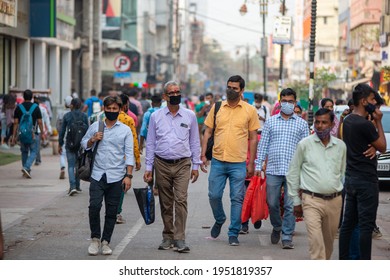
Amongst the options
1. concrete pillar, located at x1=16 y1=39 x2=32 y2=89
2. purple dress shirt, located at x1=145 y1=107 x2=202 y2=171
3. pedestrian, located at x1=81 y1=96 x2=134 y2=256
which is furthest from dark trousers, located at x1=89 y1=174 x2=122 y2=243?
concrete pillar, located at x1=16 y1=39 x2=32 y2=89

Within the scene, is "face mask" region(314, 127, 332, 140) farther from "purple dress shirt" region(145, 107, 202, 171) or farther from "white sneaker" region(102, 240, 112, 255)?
"white sneaker" region(102, 240, 112, 255)

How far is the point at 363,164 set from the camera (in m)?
10.2

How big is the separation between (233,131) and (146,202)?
133cm

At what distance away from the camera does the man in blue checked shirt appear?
495 inches

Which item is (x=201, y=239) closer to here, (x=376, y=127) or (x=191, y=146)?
(x=191, y=146)

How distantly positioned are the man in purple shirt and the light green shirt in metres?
2.49

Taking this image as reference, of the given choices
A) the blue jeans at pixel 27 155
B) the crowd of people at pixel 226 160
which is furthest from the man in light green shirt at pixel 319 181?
the blue jeans at pixel 27 155

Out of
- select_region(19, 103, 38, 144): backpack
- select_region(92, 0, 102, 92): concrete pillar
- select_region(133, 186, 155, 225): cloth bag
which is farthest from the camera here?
select_region(92, 0, 102, 92): concrete pillar

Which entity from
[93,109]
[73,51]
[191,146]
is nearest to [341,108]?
[93,109]

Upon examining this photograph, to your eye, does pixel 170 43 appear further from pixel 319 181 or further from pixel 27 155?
pixel 319 181

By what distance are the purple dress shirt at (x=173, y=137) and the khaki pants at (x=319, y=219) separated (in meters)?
2.62

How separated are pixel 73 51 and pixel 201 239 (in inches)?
1773

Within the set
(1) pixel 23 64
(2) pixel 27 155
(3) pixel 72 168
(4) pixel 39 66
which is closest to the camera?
(3) pixel 72 168

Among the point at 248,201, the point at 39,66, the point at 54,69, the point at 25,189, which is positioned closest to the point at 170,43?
the point at 54,69
